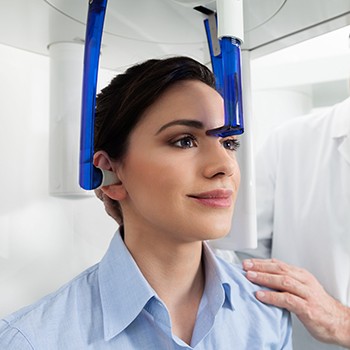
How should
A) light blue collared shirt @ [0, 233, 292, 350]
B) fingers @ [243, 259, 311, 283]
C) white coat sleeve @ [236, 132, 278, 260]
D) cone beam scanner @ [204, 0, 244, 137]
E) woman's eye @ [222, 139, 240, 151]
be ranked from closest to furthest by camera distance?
cone beam scanner @ [204, 0, 244, 137], light blue collared shirt @ [0, 233, 292, 350], woman's eye @ [222, 139, 240, 151], fingers @ [243, 259, 311, 283], white coat sleeve @ [236, 132, 278, 260]

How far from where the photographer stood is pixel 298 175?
0.91 m

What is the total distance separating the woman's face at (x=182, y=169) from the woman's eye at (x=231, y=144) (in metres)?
0.01

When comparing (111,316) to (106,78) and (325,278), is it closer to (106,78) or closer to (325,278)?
(106,78)

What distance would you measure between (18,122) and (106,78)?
5.8 inches

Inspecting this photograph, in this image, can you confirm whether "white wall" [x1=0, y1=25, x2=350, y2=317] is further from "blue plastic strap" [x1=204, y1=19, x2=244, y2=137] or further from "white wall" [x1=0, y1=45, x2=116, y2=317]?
"blue plastic strap" [x1=204, y1=19, x2=244, y2=137]

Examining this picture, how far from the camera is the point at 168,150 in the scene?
0.55 meters

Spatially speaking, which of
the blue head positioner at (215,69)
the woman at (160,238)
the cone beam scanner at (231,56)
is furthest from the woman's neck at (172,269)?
the cone beam scanner at (231,56)

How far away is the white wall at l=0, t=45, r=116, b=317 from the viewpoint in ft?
1.72

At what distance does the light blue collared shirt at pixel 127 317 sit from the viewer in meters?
0.51

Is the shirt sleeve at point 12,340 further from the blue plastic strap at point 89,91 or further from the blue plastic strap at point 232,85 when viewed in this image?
the blue plastic strap at point 232,85

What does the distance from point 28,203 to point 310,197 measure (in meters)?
0.54

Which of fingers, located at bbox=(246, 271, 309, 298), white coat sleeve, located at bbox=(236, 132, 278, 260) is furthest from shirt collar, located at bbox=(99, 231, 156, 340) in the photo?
white coat sleeve, located at bbox=(236, 132, 278, 260)

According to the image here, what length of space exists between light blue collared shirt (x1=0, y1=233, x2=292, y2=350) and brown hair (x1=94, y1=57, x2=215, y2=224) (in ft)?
0.36

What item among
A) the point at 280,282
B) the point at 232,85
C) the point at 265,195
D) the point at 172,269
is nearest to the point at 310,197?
the point at 265,195
